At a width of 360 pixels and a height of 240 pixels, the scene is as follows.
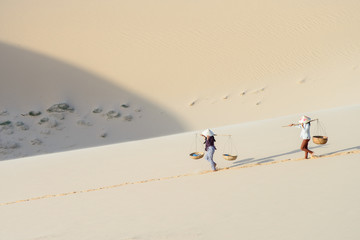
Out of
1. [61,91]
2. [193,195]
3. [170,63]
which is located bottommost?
[193,195]

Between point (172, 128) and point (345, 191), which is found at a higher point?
point (172, 128)

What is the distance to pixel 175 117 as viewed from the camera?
15719mm

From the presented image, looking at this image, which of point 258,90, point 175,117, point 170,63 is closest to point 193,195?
point 175,117

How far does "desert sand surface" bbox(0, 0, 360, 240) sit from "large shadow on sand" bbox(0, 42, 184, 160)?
0.06 meters

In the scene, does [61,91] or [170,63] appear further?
[170,63]

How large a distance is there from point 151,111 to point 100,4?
944cm

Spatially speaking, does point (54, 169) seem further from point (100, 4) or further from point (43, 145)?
point (100, 4)

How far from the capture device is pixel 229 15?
20.6 m

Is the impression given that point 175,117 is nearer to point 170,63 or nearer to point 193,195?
point 170,63

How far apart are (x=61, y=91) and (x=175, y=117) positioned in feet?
17.9

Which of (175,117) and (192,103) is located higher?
(192,103)

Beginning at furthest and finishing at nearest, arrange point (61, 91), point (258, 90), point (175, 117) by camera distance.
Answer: point (61, 91) → point (258, 90) → point (175, 117)

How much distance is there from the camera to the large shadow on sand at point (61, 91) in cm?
1566

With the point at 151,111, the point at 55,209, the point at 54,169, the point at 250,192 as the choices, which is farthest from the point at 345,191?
the point at 151,111
